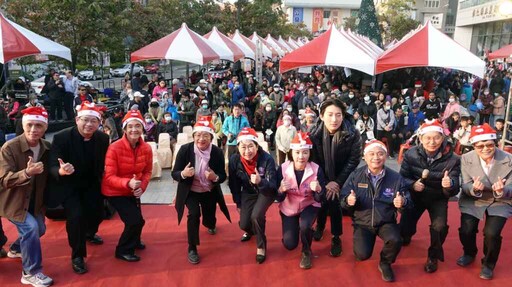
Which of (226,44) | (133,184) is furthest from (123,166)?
(226,44)

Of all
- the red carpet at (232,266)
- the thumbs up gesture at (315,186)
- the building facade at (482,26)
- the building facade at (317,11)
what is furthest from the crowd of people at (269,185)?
the building facade at (317,11)

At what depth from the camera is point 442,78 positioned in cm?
1778

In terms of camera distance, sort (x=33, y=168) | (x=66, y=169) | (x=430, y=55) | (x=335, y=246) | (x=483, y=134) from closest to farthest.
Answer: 1. (x=33, y=168)
2. (x=66, y=169)
3. (x=483, y=134)
4. (x=335, y=246)
5. (x=430, y=55)

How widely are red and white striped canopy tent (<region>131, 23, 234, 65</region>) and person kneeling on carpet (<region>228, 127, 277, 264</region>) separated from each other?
7.94 metres

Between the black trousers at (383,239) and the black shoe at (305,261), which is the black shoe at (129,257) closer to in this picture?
the black shoe at (305,261)

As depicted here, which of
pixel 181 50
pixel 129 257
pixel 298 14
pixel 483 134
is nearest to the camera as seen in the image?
pixel 483 134

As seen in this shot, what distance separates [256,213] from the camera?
4484 mm

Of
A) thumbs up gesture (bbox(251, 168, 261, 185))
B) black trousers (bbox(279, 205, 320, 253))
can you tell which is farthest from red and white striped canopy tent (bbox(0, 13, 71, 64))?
black trousers (bbox(279, 205, 320, 253))

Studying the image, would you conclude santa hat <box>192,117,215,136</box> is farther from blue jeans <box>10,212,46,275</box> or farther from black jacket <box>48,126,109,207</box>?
blue jeans <box>10,212,46,275</box>

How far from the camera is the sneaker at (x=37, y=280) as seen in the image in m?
3.92

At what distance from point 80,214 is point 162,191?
122 inches

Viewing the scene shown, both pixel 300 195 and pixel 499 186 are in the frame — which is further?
pixel 300 195

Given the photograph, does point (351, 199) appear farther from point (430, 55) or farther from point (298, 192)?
point (430, 55)

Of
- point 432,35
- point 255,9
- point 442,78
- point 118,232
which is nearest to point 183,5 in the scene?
point 255,9
